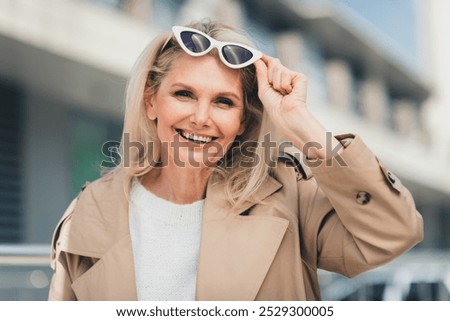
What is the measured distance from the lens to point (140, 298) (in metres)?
1.69

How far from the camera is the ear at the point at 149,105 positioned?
186cm

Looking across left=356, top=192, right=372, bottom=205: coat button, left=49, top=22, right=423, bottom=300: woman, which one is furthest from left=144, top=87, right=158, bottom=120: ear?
left=356, top=192, right=372, bottom=205: coat button

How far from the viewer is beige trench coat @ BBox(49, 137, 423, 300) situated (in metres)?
1.46

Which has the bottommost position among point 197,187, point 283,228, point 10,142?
point 283,228

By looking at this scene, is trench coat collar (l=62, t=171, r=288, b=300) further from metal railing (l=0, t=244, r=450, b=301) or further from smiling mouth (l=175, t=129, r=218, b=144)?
metal railing (l=0, t=244, r=450, b=301)

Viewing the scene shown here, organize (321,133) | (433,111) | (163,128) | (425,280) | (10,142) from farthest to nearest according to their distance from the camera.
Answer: (433,111)
(10,142)
(425,280)
(163,128)
(321,133)

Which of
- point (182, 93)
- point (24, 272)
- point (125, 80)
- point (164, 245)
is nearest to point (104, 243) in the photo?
point (164, 245)

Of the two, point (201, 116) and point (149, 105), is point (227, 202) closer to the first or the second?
point (201, 116)

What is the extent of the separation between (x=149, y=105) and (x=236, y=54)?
0.38 metres

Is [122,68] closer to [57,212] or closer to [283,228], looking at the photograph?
[57,212]

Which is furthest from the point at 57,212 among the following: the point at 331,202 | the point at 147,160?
the point at 331,202

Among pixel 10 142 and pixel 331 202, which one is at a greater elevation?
pixel 10 142

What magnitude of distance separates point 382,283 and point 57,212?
14.3 ft

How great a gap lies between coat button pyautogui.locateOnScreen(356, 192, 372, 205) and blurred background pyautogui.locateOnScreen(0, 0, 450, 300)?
70 centimetres
